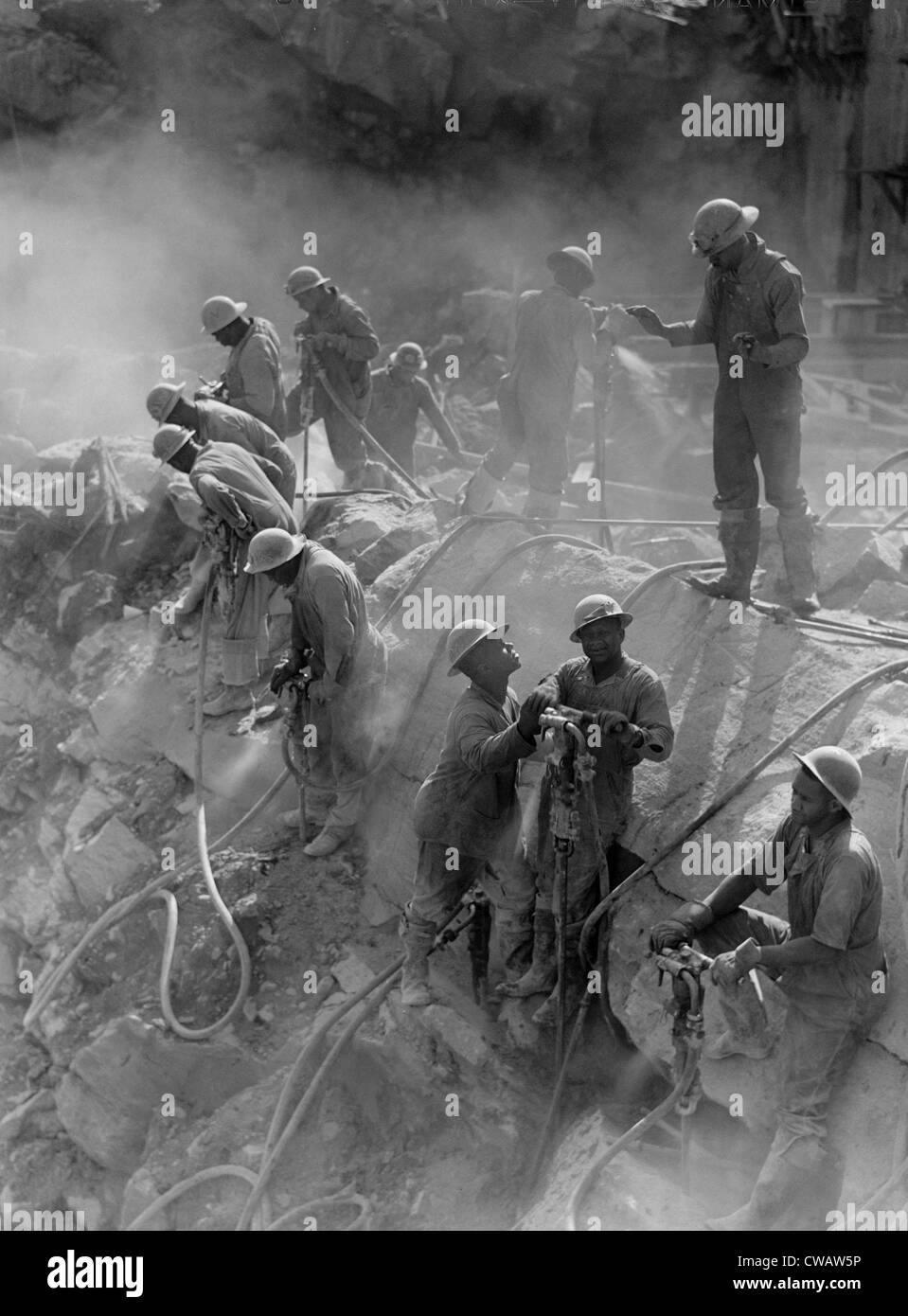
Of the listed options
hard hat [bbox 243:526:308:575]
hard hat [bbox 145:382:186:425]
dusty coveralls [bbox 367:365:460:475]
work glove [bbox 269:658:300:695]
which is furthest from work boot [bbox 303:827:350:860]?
dusty coveralls [bbox 367:365:460:475]

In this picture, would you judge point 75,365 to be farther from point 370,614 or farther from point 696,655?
point 696,655

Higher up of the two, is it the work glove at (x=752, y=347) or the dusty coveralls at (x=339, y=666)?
the work glove at (x=752, y=347)

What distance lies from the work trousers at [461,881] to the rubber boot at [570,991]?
11.0 inches

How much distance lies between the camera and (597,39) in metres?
→ 18.8

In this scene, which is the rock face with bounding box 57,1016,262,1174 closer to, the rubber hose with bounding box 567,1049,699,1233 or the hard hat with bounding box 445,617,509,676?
the rubber hose with bounding box 567,1049,699,1233

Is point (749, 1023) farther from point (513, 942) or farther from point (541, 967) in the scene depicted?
point (513, 942)

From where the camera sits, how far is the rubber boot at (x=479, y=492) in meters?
8.75

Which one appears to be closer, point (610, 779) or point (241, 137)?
point (610, 779)

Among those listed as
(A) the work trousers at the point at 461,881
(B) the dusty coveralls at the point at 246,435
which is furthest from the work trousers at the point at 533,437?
(A) the work trousers at the point at 461,881

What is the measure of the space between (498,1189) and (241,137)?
16.3m

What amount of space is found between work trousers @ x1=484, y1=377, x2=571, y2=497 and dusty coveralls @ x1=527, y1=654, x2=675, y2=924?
2701 millimetres

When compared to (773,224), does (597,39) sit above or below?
above

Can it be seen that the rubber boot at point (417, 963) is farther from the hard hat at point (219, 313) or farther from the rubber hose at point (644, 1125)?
the hard hat at point (219, 313)
